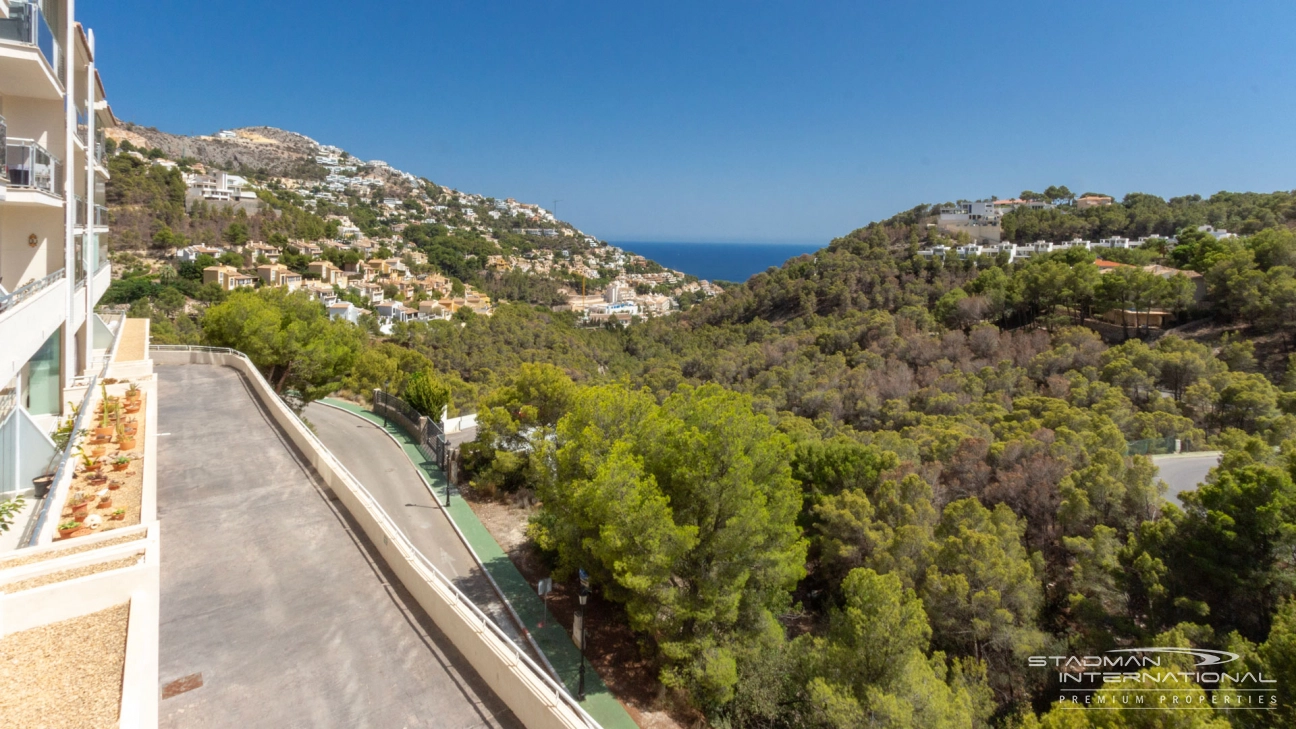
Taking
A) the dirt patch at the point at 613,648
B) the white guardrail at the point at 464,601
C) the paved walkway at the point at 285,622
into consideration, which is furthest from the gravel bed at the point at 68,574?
the dirt patch at the point at 613,648

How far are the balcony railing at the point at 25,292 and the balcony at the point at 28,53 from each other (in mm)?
1963

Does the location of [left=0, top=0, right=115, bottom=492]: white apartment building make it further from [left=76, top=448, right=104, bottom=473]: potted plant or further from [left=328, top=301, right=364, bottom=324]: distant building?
[left=328, top=301, right=364, bottom=324]: distant building

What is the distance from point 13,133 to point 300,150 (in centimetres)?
19188

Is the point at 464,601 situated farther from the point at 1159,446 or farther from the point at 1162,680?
the point at 1159,446

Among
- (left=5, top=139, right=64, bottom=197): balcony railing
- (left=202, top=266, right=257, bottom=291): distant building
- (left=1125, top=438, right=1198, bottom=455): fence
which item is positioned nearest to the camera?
(left=5, top=139, right=64, bottom=197): balcony railing

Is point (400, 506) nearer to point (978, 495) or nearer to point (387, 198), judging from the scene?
point (978, 495)

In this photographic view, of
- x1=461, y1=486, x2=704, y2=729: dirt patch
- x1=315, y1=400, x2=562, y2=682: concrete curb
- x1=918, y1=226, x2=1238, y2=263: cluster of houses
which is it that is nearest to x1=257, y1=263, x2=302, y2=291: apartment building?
x1=315, y1=400, x2=562, y2=682: concrete curb

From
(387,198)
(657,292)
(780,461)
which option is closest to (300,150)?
(387,198)

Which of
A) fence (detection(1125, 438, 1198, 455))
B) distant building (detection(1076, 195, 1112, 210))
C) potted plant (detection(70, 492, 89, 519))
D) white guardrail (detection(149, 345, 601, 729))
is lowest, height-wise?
fence (detection(1125, 438, 1198, 455))

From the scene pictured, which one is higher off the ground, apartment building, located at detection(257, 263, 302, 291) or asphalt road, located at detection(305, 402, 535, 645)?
apartment building, located at detection(257, 263, 302, 291)

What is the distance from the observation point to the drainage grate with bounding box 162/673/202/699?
4.26m

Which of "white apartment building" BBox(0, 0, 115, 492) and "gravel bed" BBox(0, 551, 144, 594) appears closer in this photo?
"gravel bed" BBox(0, 551, 144, 594)

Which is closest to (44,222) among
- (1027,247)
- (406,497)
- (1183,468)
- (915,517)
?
(406,497)

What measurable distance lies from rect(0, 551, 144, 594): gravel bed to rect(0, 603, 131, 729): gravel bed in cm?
30
